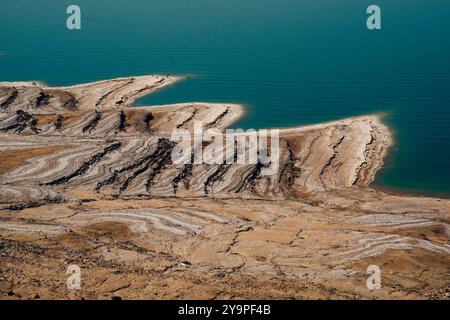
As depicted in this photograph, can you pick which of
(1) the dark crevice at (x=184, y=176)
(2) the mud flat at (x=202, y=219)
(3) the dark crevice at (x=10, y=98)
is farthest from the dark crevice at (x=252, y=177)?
(3) the dark crevice at (x=10, y=98)

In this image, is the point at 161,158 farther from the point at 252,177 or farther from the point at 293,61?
the point at 293,61

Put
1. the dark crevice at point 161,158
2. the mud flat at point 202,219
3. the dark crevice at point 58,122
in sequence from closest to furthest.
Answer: the mud flat at point 202,219, the dark crevice at point 161,158, the dark crevice at point 58,122

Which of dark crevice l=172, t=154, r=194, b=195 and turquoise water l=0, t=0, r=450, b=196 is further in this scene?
turquoise water l=0, t=0, r=450, b=196

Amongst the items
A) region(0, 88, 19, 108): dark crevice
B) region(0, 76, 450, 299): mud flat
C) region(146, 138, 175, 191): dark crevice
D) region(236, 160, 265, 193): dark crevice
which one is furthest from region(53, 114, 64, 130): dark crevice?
region(236, 160, 265, 193): dark crevice

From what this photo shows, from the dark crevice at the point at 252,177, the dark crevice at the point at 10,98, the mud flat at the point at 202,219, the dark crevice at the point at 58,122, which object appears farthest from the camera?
the dark crevice at the point at 10,98

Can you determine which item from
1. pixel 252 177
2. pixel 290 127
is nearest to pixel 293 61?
pixel 290 127

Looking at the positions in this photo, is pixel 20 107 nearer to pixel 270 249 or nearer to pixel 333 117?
pixel 333 117

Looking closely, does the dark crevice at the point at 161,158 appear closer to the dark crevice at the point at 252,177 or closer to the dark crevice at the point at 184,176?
the dark crevice at the point at 184,176

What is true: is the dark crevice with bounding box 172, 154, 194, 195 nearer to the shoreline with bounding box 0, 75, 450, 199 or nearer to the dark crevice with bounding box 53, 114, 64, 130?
the shoreline with bounding box 0, 75, 450, 199
